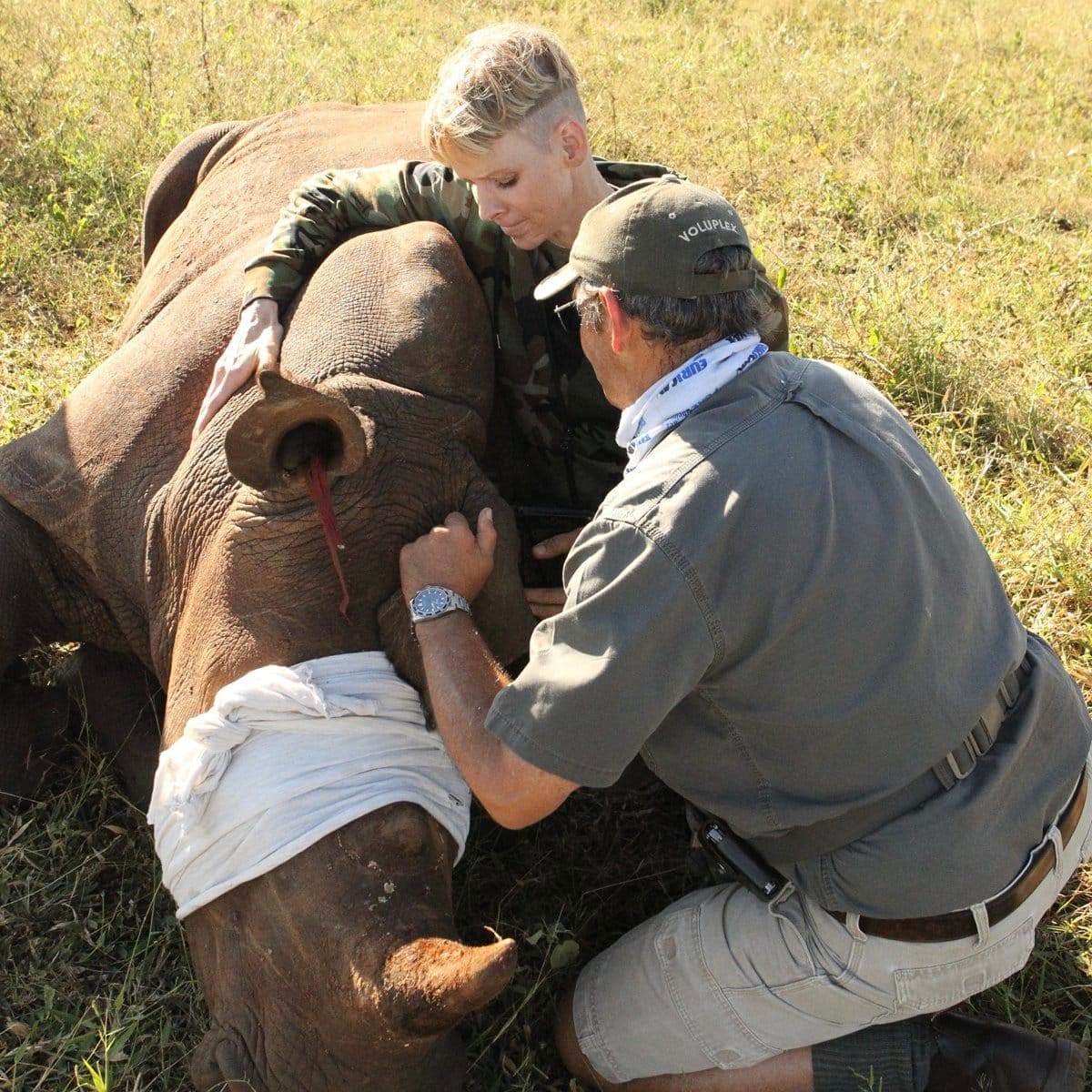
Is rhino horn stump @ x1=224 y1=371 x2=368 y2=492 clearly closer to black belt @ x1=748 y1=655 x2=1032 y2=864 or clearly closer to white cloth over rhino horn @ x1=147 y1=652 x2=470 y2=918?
white cloth over rhino horn @ x1=147 y1=652 x2=470 y2=918

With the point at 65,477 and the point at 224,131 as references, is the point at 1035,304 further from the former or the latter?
the point at 65,477

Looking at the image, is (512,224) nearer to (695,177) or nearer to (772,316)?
(772,316)

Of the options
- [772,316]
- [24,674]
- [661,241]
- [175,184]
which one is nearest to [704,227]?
[661,241]

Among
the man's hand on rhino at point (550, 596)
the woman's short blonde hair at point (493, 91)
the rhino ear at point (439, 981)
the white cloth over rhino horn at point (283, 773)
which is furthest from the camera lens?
the woman's short blonde hair at point (493, 91)

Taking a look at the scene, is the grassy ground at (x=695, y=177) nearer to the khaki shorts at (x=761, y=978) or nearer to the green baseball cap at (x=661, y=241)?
the khaki shorts at (x=761, y=978)

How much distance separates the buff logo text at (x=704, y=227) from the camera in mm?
2738

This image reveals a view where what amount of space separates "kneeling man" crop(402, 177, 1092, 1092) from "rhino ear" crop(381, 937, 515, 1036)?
395mm

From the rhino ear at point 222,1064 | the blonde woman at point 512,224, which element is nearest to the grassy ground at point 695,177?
the rhino ear at point 222,1064

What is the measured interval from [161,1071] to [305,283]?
2.11 meters

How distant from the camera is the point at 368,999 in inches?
97.8

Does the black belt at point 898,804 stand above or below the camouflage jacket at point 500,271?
below

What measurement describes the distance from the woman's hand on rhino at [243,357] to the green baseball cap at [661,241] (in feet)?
3.06

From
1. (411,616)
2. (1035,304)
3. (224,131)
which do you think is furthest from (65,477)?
(1035,304)

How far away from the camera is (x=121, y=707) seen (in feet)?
13.6
